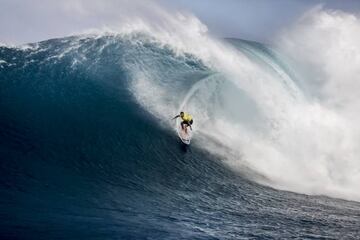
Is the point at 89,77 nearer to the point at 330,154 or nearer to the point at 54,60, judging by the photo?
the point at 54,60

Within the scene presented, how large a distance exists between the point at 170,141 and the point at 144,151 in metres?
1.86

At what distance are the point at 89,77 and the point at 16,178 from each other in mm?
9034

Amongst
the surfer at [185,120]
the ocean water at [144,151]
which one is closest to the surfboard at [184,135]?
the surfer at [185,120]

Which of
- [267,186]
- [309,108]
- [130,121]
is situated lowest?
[267,186]

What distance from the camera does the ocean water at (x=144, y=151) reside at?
1030cm

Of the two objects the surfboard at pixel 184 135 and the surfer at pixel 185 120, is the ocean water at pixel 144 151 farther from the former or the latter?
the surfer at pixel 185 120

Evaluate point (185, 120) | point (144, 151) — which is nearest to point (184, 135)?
point (185, 120)

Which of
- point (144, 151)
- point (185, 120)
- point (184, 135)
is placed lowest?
point (144, 151)

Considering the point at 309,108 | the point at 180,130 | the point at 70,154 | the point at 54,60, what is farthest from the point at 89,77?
the point at 309,108

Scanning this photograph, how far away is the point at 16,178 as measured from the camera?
11125 millimetres

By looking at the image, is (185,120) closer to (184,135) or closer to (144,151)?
(184,135)

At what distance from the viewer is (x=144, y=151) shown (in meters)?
15.6

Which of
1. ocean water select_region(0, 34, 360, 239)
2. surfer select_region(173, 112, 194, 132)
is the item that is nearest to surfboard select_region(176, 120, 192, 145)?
surfer select_region(173, 112, 194, 132)

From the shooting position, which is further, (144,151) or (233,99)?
(233,99)
